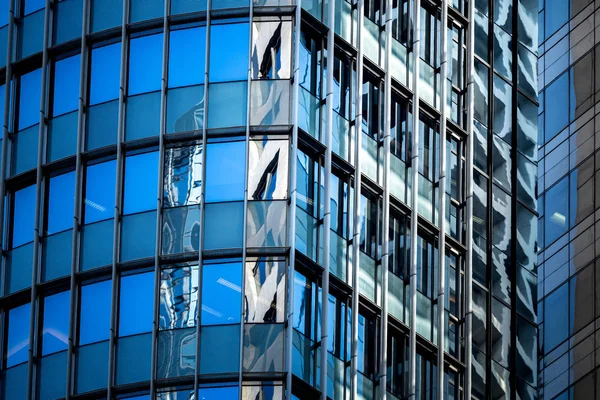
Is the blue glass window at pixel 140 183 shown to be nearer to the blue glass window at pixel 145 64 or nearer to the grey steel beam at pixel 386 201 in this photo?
the blue glass window at pixel 145 64

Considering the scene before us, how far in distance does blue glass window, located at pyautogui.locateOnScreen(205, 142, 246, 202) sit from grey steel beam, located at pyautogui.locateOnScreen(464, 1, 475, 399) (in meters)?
10.6

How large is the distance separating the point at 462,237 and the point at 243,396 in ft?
41.7

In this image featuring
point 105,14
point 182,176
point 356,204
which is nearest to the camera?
point 182,176

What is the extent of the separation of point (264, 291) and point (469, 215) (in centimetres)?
1124

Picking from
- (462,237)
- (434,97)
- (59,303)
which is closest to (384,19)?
(434,97)

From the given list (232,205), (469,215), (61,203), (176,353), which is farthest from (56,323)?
(469,215)

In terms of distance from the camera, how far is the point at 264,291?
51.4 m

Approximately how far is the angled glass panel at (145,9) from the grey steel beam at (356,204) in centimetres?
619

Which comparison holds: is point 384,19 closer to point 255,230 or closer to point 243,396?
point 255,230

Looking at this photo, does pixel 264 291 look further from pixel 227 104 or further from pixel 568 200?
pixel 568 200

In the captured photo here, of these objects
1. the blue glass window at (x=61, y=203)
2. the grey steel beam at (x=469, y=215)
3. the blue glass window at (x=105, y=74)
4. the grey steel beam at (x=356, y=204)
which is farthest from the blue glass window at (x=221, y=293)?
the grey steel beam at (x=469, y=215)

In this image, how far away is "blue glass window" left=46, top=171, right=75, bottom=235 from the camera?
5497cm

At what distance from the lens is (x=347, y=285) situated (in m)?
53.2

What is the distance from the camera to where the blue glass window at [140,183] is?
175 ft
